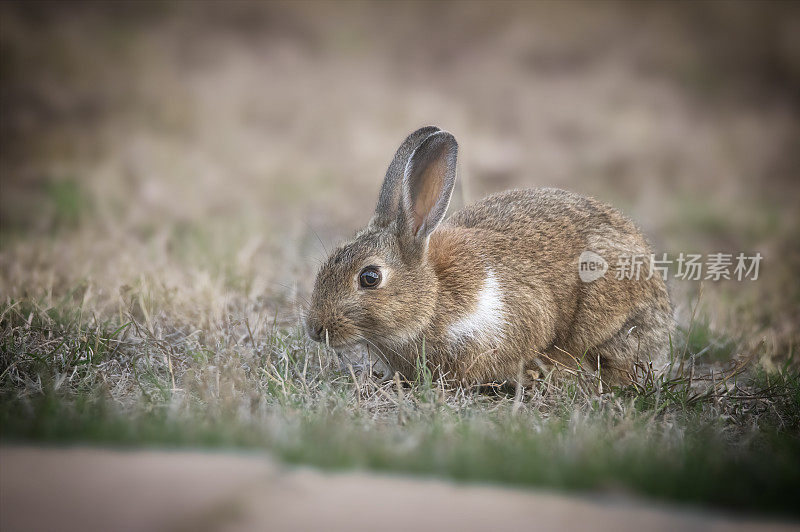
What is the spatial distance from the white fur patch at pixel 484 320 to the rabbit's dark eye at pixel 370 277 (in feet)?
1.79

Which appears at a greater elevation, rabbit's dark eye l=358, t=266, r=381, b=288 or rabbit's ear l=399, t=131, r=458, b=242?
rabbit's ear l=399, t=131, r=458, b=242

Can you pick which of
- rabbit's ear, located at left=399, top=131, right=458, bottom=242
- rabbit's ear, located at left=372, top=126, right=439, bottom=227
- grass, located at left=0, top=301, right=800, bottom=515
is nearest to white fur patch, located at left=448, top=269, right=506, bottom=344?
grass, located at left=0, top=301, right=800, bottom=515

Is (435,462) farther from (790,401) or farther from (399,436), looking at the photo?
(790,401)

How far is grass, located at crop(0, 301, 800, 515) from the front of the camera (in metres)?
2.48

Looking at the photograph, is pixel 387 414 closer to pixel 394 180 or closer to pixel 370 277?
pixel 370 277

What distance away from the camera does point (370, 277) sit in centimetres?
421

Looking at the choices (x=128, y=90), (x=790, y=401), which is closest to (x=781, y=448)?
(x=790, y=401)

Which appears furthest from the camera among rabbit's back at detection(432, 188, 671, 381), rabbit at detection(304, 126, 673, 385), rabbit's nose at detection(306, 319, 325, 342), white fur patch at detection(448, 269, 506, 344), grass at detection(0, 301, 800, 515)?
rabbit's back at detection(432, 188, 671, 381)

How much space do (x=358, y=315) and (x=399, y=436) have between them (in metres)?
1.10

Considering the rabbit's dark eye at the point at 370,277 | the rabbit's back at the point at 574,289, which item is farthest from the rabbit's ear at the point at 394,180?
the rabbit's back at the point at 574,289

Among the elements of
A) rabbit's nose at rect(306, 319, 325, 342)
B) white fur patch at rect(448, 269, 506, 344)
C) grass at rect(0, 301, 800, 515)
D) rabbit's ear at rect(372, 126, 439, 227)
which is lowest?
grass at rect(0, 301, 800, 515)

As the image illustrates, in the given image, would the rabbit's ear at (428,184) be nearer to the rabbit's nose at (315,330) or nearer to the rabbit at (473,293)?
the rabbit at (473,293)

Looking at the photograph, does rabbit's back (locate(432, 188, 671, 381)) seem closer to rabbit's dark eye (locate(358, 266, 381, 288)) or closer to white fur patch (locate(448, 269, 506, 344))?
white fur patch (locate(448, 269, 506, 344))

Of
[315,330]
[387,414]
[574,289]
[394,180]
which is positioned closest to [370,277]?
[315,330]
